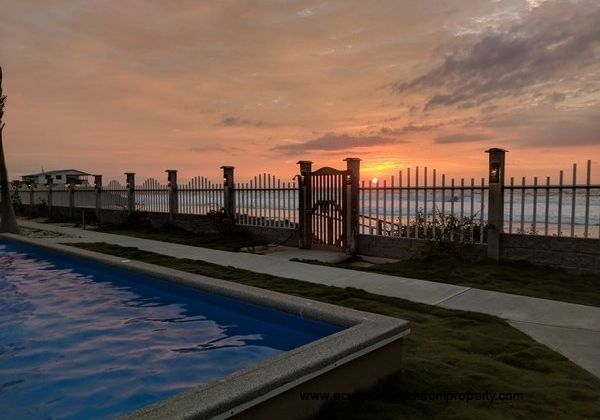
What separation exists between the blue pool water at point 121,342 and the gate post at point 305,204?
206 inches

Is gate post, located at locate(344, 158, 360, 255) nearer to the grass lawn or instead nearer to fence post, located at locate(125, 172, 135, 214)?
the grass lawn

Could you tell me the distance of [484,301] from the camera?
678cm

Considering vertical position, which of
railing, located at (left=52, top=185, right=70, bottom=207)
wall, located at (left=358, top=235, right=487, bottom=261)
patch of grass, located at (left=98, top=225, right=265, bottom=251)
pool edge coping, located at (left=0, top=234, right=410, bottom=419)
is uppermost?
railing, located at (left=52, top=185, right=70, bottom=207)

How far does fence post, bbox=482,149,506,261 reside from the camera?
370 inches

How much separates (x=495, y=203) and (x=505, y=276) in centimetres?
166

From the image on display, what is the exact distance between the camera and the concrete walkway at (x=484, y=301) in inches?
198

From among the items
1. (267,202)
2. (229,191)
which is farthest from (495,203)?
(229,191)

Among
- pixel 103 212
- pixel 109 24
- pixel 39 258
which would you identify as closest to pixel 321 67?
pixel 109 24

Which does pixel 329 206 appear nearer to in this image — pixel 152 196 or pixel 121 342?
pixel 121 342

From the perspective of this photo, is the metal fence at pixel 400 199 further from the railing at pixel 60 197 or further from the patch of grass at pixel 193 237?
the railing at pixel 60 197

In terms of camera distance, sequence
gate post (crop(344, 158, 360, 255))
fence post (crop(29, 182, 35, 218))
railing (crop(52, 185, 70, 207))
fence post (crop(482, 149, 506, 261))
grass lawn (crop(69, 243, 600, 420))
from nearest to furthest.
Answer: grass lawn (crop(69, 243, 600, 420)) < fence post (crop(482, 149, 506, 261)) < gate post (crop(344, 158, 360, 255)) < railing (crop(52, 185, 70, 207)) < fence post (crop(29, 182, 35, 218))

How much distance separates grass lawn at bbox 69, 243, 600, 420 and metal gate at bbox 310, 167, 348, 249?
17.8 feet

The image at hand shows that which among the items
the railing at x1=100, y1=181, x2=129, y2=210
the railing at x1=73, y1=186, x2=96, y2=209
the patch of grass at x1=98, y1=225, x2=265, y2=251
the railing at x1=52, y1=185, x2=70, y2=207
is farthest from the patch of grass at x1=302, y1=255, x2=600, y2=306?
the railing at x1=52, y1=185, x2=70, y2=207

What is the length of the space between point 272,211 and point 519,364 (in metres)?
10.4
